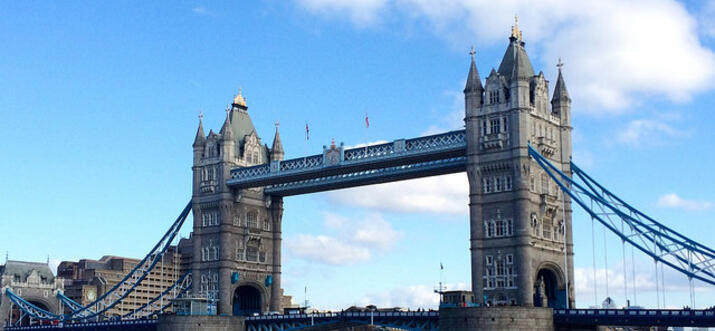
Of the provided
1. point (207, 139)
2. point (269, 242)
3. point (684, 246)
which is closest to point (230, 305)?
point (269, 242)

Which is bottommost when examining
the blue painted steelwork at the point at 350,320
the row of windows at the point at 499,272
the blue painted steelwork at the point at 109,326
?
the blue painted steelwork at the point at 109,326

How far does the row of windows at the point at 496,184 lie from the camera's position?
304ft

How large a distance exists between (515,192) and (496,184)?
2650 mm

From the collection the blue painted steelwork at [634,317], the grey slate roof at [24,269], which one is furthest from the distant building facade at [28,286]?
the blue painted steelwork at [634,317]

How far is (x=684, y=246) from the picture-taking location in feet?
271

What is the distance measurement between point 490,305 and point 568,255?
11.3 metres

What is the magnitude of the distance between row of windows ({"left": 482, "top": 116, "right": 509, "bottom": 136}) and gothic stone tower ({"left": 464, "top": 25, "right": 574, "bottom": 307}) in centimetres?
10

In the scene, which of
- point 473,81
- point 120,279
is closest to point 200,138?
point 473,81

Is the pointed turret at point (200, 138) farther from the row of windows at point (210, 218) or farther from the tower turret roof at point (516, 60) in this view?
the tower turret roof at point (516, 60)

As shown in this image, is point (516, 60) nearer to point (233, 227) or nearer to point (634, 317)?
point (634, 317)

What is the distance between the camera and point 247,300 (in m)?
124

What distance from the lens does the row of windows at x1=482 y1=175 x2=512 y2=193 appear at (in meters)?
92.6

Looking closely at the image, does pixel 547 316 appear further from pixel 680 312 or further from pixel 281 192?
pixel 281 192

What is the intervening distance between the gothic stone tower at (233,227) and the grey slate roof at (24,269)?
61.6m
